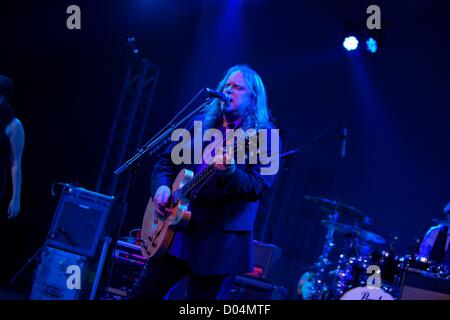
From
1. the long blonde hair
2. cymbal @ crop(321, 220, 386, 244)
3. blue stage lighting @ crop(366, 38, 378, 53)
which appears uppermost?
blue stage lighting @ crop(366, 38, 378, 53)

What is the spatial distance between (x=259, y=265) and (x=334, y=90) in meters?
3.76

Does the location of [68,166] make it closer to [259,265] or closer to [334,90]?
[259,265]

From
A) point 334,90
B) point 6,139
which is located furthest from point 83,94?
point 334,90

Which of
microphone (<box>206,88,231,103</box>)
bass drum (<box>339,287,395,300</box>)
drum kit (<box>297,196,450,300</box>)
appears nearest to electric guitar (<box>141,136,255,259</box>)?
microphone (<box>206,88,231,103</box>)

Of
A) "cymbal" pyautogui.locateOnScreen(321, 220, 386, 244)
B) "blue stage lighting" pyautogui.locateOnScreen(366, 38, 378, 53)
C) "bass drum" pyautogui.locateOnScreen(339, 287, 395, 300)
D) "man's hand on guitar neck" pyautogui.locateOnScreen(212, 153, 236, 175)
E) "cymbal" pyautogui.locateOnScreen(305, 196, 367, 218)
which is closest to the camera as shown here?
"man's hand on guitar neck" pyautogui.locateOnScreen(212, 153, 236, 175)

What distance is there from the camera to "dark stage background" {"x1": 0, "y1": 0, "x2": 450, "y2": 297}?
21.9ft

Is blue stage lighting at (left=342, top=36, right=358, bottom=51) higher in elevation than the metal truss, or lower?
higher

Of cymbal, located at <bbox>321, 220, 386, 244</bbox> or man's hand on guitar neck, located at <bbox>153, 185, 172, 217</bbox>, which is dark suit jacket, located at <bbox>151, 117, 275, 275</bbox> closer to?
man's hand on guitar neck, located at <bbox>153, 185, 172, 217</bbox>

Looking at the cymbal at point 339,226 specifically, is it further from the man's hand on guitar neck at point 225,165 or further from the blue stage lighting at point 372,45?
the man's hand on guitar neck at point 225,165

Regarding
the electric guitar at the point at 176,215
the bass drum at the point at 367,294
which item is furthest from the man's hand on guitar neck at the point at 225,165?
the bass drum at the point at 367,294

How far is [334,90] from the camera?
27.1 feet

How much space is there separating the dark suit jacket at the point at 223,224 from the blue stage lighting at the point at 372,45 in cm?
450

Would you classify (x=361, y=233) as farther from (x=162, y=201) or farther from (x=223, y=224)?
(x=223, y=224)

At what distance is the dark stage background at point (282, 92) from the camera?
666 cm
